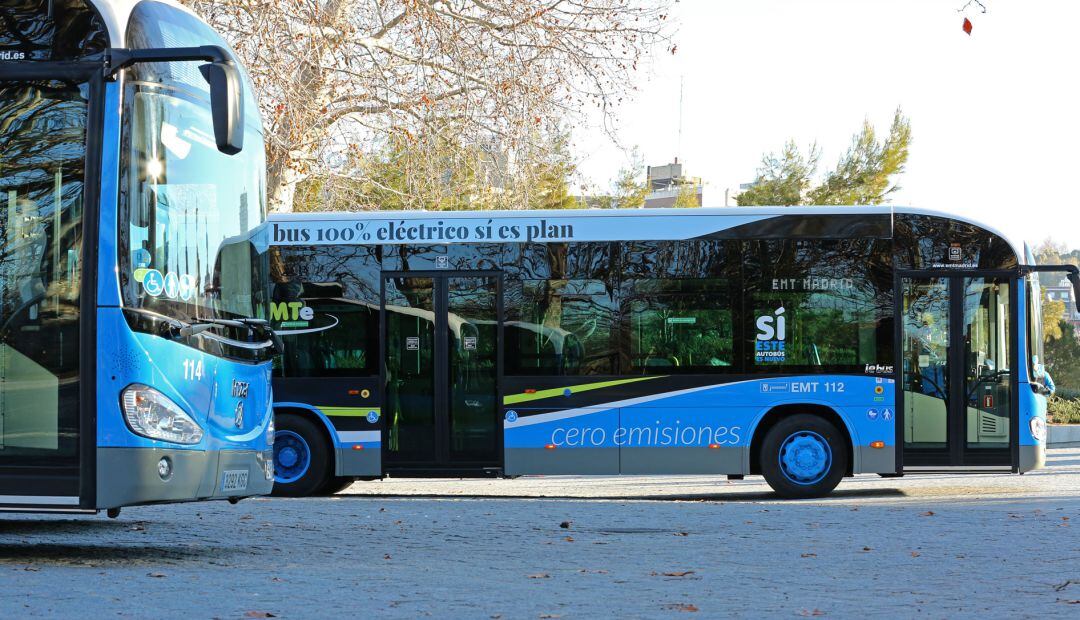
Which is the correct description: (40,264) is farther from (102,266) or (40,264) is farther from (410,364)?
(410,364)

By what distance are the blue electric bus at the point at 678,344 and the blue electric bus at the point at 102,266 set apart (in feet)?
19.4

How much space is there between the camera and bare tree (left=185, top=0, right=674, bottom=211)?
69.8ft

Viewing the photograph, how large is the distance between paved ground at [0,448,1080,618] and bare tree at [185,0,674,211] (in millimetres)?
8029

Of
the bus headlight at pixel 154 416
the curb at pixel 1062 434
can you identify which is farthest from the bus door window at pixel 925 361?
the curb at pixel 1062 434

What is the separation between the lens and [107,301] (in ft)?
28.7

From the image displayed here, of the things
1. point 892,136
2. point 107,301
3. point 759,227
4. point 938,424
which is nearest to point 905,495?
point 938,424

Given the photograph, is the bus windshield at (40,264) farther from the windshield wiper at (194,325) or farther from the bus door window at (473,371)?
the bus door window at (473,371)

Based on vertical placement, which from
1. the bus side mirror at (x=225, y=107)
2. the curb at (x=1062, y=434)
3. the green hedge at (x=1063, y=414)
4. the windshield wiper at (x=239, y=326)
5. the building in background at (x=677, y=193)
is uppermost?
the building in background at (x=677, y=193)

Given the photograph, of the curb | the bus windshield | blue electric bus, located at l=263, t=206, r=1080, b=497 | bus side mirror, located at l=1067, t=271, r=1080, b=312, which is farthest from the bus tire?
the curb

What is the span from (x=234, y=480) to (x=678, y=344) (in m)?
6.65

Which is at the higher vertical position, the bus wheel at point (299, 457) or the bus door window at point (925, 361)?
the bus door window at point (925, 361)

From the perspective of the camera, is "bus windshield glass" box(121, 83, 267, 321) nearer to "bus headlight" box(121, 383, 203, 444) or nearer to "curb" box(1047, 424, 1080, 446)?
"bus headlight" box(121, 383, 203, 444)

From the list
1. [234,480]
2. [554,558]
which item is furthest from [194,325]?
[554,558]

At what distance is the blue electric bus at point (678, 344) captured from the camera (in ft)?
49.1
